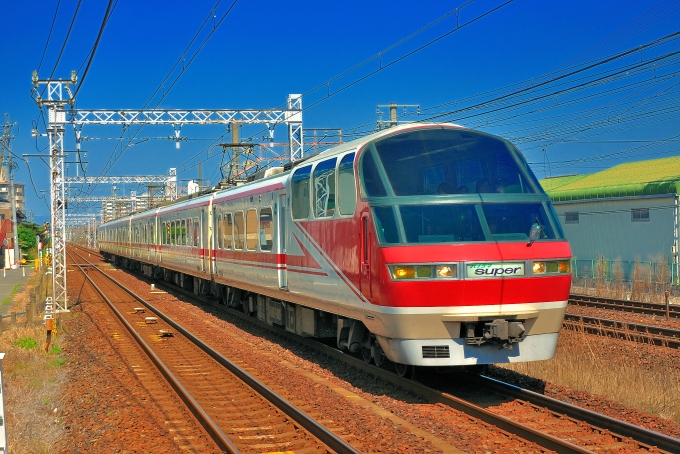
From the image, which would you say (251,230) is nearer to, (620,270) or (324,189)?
(324,189)

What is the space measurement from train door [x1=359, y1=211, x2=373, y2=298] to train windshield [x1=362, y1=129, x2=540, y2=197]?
359mm

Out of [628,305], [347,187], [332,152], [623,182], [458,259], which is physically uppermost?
[623,182]

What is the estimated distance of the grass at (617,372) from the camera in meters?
8.48

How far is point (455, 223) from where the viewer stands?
335 inches

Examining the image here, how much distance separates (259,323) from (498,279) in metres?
8.91

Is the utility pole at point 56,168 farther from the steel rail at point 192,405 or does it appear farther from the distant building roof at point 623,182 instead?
the distant building roof at point 623,182

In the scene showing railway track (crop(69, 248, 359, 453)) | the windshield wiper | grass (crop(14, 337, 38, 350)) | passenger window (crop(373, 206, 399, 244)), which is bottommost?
railway track (crop(69, 248, 359, 453))

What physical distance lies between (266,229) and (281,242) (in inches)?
42.6

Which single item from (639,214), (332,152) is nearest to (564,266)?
(332,152)

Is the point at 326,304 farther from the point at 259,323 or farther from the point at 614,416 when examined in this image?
the point at 259,323

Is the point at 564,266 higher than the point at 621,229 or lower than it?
lower

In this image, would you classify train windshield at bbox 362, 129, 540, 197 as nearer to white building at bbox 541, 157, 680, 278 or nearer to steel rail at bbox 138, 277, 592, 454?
steel rail at bbox 138, 277, 592, 454

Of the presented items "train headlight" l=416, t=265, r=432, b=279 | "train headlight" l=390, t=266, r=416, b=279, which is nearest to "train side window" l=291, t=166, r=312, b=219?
"train headlight" l=390, t=266, r=416, b=279

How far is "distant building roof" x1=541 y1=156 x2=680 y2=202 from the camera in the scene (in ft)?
94.2
